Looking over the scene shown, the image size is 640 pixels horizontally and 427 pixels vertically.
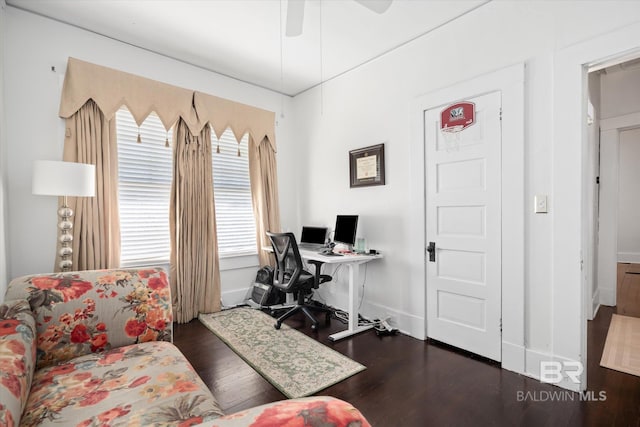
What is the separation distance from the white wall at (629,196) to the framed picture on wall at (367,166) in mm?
5943

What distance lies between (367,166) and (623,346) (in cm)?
276

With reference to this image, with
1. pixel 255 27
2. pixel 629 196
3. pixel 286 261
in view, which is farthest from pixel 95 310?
pixel 629 196

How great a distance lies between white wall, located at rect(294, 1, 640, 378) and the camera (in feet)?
6.98

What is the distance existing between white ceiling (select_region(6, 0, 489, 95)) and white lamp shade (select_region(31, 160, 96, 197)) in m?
1.36

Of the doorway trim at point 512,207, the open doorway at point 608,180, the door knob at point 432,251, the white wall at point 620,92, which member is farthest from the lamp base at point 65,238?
the white wall at point 620,92

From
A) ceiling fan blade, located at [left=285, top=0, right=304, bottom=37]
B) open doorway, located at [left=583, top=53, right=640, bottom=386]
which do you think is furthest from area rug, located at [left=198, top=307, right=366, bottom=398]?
open doorway, located at [left=583, top=53, right=640, bottom=386]

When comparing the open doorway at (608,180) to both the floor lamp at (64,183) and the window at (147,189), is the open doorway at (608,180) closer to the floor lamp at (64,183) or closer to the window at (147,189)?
the window at (147,189)

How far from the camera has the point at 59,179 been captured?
2307 mm

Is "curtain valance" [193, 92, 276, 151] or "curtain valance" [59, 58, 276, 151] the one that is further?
"curtain valance" [193, 92, 276, 151]

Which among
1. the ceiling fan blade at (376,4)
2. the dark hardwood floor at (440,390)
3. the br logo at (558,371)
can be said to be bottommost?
the dark hardwood floor at (440,390)

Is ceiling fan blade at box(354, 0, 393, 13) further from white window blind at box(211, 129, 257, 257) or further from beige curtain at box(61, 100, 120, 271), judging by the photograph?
beige curtain at box(61, 100, 120, 271)

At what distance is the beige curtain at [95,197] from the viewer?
108 inches

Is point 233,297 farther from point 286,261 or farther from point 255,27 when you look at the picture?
point 255,27

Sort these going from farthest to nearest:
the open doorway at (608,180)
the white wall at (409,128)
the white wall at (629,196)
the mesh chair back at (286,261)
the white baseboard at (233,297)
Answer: the white wall at (629,196) → the white baseboard at (233,297) → the open doorway at (608,180) → the mesh chair back at (286,261) → the white wall at (409,128)
